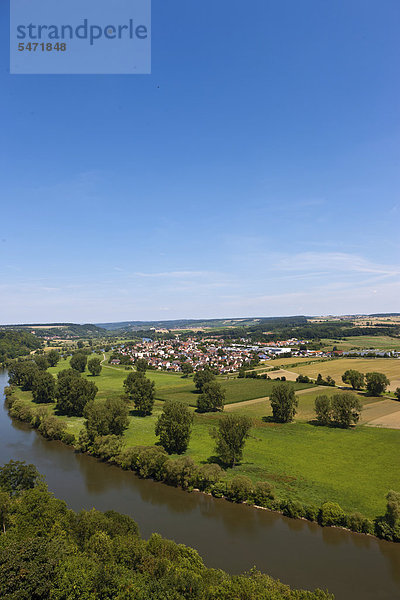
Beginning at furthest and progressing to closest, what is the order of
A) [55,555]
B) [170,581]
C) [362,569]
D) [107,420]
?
[107,420]
[362,569]
[55,555]
[170,581]

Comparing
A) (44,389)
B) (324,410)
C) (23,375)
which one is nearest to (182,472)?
(324,410)

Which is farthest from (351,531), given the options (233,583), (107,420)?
(107,420)

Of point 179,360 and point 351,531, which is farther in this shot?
point 179,360

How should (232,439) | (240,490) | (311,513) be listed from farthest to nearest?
1. (232,439)
2. (240,490)
3. (311,513)

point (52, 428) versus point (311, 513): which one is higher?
point (311, 513)

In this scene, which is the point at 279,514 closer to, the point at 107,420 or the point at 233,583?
the point at 233,583

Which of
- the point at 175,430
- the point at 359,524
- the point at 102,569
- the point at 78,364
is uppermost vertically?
the point at 102,569

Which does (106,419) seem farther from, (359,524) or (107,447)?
(359,524)
